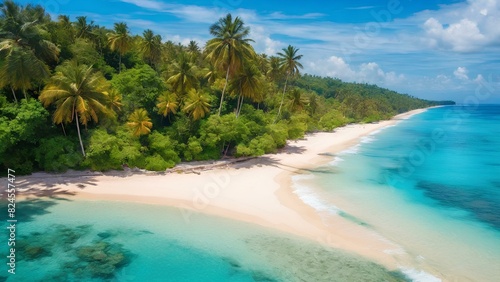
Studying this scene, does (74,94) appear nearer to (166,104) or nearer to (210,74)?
(166,104)

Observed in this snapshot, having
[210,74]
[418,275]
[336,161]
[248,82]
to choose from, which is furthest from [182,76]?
[418,275]

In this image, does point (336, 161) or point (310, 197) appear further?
point (336, 161)

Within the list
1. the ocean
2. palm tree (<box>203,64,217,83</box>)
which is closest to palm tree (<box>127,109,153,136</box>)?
the ocean

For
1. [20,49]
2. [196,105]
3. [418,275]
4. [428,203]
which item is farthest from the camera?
[196,105]

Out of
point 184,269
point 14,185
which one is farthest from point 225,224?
point 14,185

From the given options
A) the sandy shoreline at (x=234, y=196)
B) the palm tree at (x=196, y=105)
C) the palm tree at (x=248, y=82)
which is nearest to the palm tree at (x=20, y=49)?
the sandy shoreline at (x=234, y=196)

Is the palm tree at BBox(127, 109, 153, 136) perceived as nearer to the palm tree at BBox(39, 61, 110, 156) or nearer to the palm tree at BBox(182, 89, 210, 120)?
the palm tree at BBox(39, 61, 110, 156)
